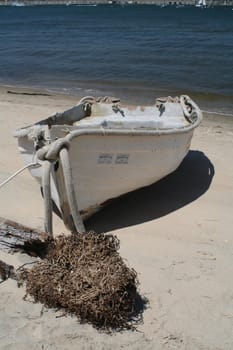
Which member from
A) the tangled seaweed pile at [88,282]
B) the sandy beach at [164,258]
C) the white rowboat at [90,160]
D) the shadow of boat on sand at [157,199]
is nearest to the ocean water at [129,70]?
the shadow of boat on sand at [157,199]

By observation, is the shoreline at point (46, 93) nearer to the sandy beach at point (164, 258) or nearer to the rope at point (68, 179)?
the sandy beach at point (164, 258)

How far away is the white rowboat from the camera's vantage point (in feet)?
17.8

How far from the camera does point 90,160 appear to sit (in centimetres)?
577

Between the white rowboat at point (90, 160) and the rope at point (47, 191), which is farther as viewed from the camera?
the white rowboat at point (90, 160)

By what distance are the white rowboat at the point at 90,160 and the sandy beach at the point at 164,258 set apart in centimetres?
43

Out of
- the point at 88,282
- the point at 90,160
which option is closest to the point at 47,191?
the point at 90,160

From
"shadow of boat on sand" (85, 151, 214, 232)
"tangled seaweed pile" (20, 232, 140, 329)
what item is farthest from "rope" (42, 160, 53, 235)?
"shadow of boat on sand" (85, 151, 214, 232)

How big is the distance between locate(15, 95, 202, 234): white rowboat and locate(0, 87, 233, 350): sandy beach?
0.43 metres

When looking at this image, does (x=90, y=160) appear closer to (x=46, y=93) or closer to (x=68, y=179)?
(x=68, y=179)

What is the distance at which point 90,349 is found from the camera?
4230mm

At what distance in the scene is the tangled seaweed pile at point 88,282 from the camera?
4.36 meters

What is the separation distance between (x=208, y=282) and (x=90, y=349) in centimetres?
149

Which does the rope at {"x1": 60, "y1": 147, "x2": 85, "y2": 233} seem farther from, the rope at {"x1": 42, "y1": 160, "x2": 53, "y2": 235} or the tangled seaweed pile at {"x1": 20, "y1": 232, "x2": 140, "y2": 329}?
the tangled seaweed pile at {"x1": 20, "y1": 232, "x2": 140, "y2": 329}

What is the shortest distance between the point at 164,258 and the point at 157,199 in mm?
1615
